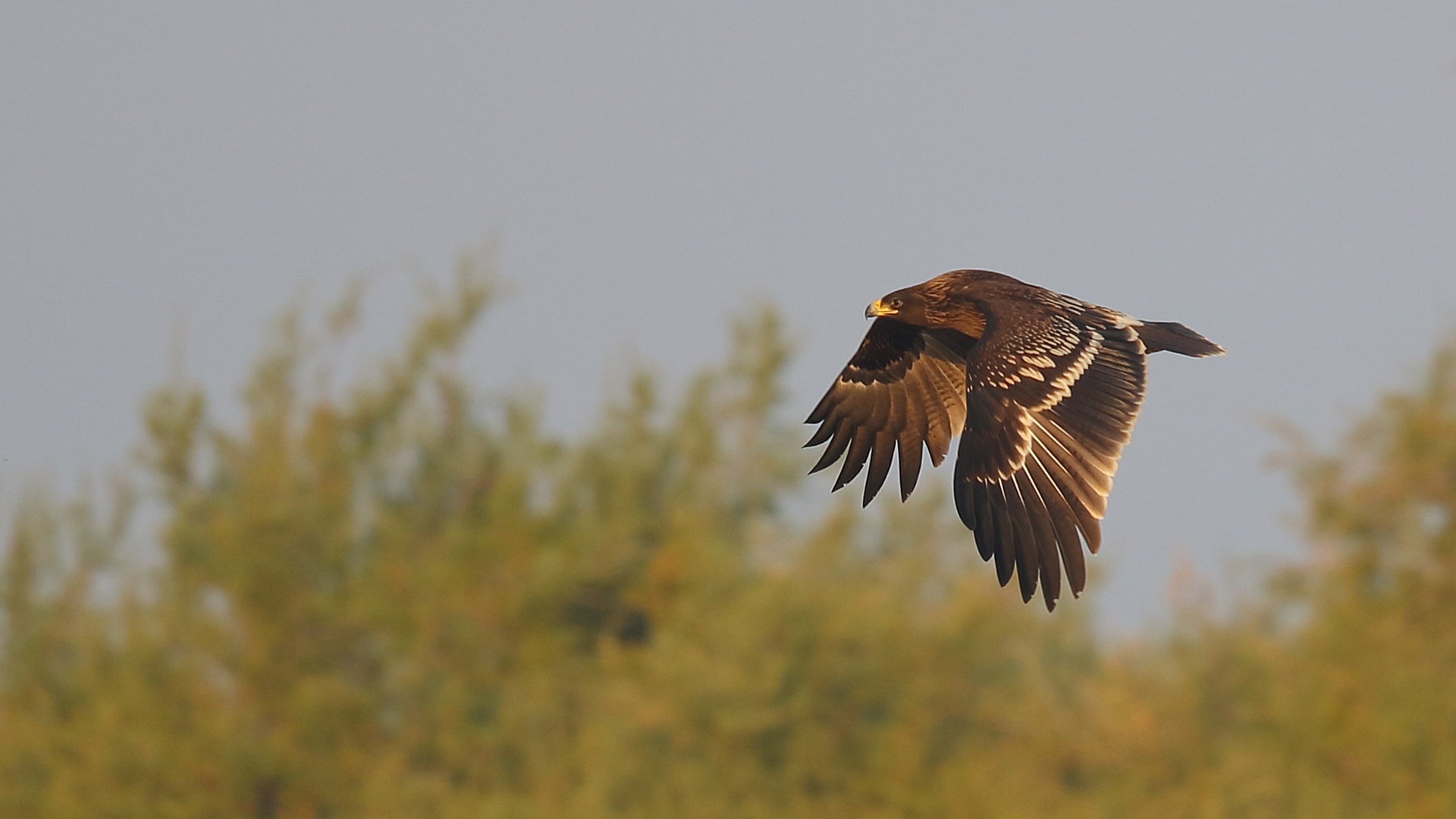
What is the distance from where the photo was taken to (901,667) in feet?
73.8

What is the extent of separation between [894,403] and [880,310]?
61cm

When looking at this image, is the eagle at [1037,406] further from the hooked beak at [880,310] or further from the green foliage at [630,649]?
the green foliage at [630,649]

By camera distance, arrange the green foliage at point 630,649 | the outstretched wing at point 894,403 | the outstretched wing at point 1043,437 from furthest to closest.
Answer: the green foliage at point 630,649, the outstretched wing at point 894,403, the outstretched wing at point 1043,437

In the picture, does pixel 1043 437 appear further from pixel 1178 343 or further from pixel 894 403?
pixel 894 403

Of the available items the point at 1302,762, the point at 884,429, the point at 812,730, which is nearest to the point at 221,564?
the point at 812,730

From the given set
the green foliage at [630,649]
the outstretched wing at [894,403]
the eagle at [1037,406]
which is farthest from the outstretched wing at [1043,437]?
the green foliage at [630,649]

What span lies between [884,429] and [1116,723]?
1376 centimetres

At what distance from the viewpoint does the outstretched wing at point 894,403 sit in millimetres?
Answer: 9102

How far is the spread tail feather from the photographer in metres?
8.41

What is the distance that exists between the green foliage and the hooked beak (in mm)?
11954

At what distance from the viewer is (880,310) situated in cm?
870

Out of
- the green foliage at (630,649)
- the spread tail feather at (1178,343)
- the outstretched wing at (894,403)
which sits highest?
the green foliage at (630,649)

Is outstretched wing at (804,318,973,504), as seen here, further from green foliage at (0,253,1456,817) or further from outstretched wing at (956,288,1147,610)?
green foliage at (0,253,1456,817)

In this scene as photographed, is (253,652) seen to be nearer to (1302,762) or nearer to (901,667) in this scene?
(901,667)
